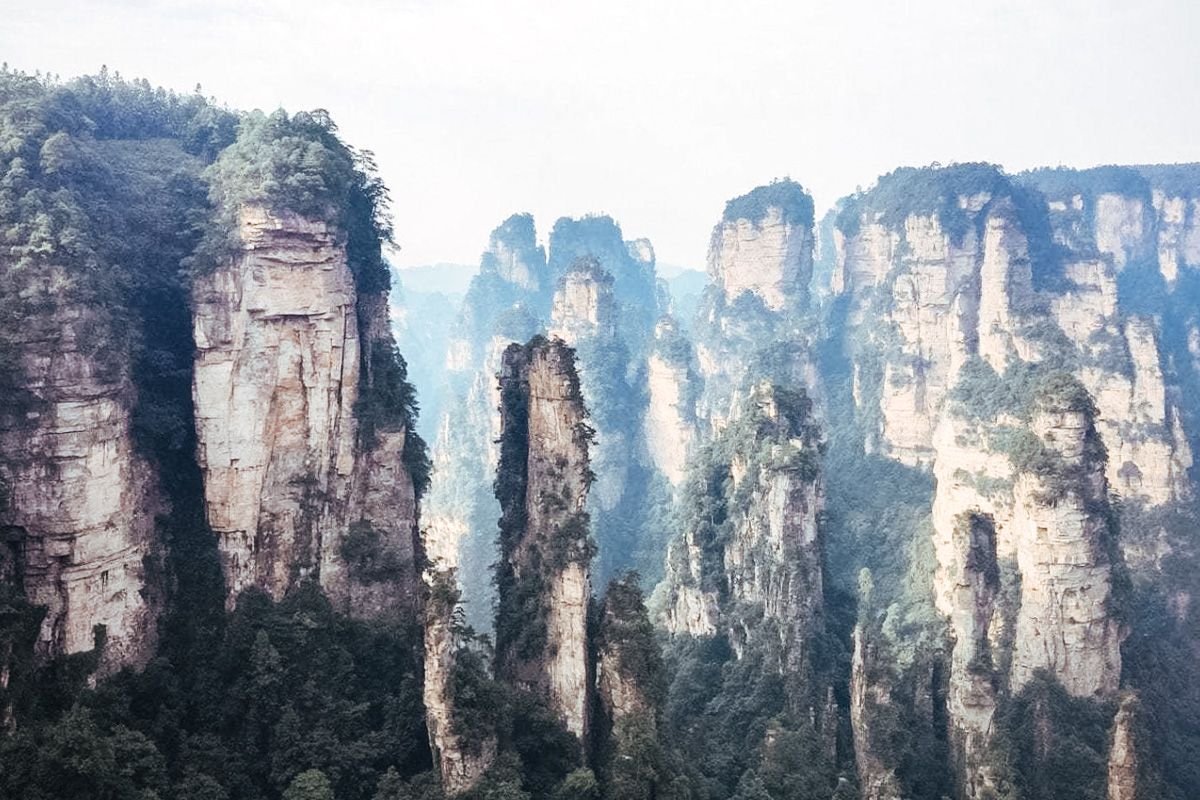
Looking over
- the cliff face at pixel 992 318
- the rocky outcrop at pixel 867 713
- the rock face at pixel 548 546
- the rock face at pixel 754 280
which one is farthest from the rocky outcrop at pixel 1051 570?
the rock face at pixel 754 280

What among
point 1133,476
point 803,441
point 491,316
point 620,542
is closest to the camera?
point 803,441

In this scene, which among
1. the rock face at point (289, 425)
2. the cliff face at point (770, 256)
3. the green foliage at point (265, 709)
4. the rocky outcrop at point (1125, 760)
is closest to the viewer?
the green foliage at point (265, 709)

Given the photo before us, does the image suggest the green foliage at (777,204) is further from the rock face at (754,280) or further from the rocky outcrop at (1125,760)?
the rocky outcrop at (1125,760)

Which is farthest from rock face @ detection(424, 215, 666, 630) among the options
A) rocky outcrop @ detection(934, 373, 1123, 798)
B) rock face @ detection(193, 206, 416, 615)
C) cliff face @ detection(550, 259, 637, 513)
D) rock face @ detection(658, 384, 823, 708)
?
rock face @ detection(193, 206, 416, 615)

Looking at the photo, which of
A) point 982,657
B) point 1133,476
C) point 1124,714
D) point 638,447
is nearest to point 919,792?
point 982,657

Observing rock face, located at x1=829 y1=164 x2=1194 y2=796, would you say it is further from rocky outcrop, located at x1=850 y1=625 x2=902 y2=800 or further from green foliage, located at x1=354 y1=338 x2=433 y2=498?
green foliage, located at x1=354 y1=338 x2=433 y2=498

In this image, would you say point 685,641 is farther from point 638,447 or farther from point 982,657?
point 638,447
